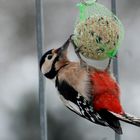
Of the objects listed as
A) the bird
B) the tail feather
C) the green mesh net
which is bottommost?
the tail feather

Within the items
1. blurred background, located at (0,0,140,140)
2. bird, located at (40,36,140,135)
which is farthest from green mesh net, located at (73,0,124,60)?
blurred background, located at (0,0,140,140)

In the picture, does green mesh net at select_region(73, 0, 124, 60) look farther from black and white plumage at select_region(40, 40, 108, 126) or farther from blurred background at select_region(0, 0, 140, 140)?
blurred background at select_region(0, 0, 140, 140)

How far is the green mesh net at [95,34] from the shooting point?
1.58 meters

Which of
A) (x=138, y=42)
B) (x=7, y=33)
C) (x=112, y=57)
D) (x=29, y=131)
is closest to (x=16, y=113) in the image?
(x=29, y=131)

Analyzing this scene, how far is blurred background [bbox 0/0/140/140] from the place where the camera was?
3250mm

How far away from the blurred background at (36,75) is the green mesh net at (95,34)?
1535 mm

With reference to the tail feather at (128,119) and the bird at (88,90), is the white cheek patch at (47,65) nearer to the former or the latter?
the bird at (88,90)

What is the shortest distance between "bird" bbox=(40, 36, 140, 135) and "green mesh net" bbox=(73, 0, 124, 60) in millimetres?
40

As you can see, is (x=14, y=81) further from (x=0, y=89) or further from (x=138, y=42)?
(x=138, y=42)

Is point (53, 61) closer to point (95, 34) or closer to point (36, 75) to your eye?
point (95, 34)

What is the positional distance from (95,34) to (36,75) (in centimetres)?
181

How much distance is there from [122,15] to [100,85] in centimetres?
174

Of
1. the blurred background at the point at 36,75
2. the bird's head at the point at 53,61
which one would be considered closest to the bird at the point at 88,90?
the bird's head at the point at 53,61

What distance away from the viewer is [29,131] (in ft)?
11.4
